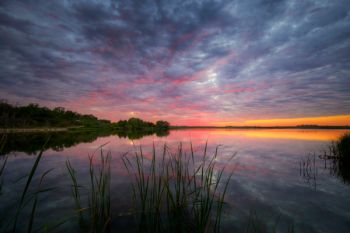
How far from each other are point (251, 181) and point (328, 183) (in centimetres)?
424

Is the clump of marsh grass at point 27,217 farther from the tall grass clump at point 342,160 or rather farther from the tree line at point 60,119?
the tree line at point 60,119

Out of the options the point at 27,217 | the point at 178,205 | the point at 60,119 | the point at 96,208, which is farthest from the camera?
the point at 60,119

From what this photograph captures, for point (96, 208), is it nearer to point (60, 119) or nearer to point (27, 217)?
point (27, 217)

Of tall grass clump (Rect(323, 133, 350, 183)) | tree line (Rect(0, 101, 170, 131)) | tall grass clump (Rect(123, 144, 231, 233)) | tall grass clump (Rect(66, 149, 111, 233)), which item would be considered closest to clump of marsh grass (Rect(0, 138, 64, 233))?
tall grass clump (Rect(66, 149, 111, 233))

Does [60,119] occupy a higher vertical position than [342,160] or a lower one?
higher

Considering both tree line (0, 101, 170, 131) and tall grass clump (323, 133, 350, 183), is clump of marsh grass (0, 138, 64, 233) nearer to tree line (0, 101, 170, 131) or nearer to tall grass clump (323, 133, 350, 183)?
tall grass clump (323, 133, 350, 183)

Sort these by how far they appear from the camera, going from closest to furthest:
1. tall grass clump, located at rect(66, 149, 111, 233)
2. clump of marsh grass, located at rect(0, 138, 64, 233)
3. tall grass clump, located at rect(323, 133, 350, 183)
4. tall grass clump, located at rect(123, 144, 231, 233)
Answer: clump of marsh grass, located at rect(0, 138, 64, 233) → tall grass clump, located at rect(66, 149, 111, 233) → tall grass clump, located at rect(123, 144, 231, 233) → tall grass clump, located at rect(323, 133, 350, 183)

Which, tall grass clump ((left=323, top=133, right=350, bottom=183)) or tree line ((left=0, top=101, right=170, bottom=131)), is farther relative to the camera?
tree line ((left=0, top=101, right=170, bottom=131))

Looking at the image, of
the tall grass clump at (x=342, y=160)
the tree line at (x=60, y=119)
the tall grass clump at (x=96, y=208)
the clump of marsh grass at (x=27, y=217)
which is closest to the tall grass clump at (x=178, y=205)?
the tall grass clump at (x=96, y=208)

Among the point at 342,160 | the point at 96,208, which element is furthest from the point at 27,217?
the point at 342,160

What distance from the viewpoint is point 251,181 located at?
407 inches

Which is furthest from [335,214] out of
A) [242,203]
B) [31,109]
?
[31,109]

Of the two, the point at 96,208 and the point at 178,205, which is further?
the point at 178,205

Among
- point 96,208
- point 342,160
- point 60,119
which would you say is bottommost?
point 342,160
